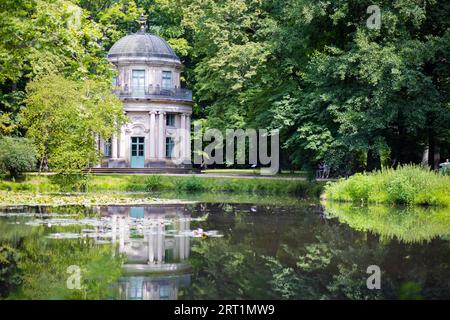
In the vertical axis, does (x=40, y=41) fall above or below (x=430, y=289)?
above

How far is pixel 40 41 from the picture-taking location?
59.8 feet

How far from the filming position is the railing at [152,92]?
1986 inches

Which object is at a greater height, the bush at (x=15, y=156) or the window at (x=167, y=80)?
the window at (x=167, y=80)

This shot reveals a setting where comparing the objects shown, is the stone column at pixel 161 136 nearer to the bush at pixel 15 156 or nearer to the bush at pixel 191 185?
the bush at pixel 191 185

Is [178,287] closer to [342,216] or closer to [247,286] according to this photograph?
[247,286]

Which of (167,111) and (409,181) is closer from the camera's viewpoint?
(409,181)

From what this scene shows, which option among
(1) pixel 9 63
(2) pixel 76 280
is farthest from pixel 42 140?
(2) pixel 76 280

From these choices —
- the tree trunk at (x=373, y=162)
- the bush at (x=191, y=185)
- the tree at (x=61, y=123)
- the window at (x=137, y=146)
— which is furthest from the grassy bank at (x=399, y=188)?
the window at (x=137, y=146)

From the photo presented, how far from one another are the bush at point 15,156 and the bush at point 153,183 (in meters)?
6.54

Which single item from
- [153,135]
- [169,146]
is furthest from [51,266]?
[169,146]

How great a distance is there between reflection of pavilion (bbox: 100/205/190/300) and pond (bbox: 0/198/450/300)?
2 cm

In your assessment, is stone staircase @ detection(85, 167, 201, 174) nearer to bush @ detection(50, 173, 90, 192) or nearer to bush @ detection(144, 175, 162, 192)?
bush @ detection(144, 175, 162, 192)

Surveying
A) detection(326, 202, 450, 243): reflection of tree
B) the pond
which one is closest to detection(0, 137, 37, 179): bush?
the pond
